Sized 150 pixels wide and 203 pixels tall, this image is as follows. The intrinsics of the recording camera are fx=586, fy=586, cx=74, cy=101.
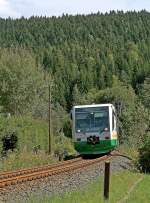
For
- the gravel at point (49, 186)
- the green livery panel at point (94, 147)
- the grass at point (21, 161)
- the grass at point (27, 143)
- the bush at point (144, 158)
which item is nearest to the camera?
the gravel at point (49, 186)

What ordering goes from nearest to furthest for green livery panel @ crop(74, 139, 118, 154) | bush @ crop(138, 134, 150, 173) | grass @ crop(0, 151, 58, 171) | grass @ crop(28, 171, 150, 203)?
grass @ crop(28, 171, 150, 203)
bush @ crop(138, 134, 150, 173)
grass @ crop(0, 151, 58, 171)
green livery panel @ crop(74, 139, 118, 154)

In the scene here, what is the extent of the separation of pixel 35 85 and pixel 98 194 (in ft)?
207

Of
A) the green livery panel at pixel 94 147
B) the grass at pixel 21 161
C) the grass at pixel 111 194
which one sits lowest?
the grass at pixel 111 194

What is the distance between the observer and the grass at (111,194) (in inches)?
528

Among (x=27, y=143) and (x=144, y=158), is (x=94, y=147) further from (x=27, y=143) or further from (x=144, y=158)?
(x=27, y=143)

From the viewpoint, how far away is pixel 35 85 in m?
77.4

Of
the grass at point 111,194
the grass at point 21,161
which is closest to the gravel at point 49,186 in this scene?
the grass at point 111,194

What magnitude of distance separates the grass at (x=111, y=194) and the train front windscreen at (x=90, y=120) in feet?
47.0

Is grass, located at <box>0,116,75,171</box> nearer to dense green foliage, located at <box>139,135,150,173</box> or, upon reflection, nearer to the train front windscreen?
the train front windscreen

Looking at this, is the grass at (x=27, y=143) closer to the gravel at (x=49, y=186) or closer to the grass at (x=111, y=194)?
the gravel at (x=49, y=186)

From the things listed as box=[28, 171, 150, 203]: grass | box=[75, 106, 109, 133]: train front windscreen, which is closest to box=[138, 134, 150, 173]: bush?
box=[75, 106, 109, 133]: train front windscreen

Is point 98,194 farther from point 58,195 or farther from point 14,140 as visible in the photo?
point 14,140

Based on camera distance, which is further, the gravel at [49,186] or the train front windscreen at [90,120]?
the train front windscreen at [90,120]

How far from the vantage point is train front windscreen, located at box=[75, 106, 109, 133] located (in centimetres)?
3484
